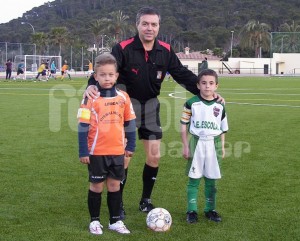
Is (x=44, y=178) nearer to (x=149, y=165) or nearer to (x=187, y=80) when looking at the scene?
(x=149, y=165)

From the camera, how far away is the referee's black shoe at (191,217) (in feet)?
16.7

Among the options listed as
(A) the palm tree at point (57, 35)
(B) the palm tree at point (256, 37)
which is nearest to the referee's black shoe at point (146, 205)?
(A) the palm tree at point (57, 35)

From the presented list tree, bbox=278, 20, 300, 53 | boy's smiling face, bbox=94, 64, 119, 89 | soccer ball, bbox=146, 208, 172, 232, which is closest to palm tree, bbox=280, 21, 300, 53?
tree, bbox=278, 20, 300, 53

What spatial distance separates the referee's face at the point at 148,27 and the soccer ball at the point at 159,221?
167cm

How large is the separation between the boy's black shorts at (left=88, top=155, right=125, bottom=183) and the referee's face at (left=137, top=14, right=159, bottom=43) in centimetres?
121

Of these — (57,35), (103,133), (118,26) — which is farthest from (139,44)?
(118,26)

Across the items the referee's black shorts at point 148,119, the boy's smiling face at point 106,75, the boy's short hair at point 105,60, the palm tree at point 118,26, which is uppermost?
the palm tree at point 118,26

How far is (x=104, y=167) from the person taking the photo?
15.5 ft

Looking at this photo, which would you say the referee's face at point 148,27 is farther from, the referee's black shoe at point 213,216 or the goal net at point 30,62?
the goal net at point 30,62

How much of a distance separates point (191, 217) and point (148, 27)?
188cm

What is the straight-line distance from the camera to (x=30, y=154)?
8.56 metres

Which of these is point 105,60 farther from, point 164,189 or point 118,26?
point 118,26

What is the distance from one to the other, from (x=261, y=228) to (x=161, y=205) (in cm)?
124

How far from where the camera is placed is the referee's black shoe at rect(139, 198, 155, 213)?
5.49 metres
